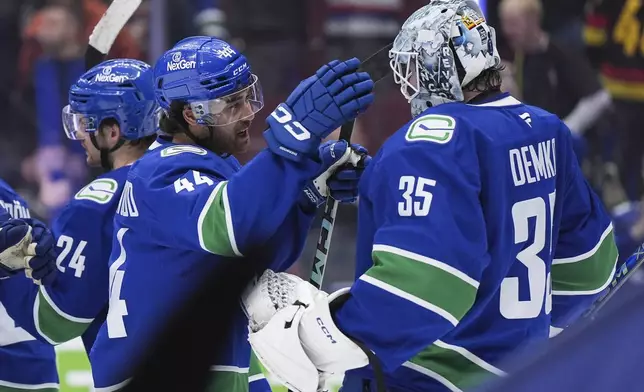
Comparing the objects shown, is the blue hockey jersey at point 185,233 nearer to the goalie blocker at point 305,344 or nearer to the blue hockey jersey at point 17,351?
the goalie blocker at point 305,344

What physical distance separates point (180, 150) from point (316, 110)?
39 cm

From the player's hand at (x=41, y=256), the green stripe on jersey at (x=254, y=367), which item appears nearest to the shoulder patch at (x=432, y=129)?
the green stripe on jersey at (x=254, y=367)

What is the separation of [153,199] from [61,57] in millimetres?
3988

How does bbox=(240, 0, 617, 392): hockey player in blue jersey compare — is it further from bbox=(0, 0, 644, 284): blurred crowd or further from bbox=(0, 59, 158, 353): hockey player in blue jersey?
bbox=(0, 0, 644, 284): blurred crowd

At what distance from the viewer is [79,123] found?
3.42 meters

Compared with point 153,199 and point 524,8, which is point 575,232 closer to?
point 153,199

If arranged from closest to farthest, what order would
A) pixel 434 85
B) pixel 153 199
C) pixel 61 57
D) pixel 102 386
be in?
pixel 434 85, pixel 153 199, pixel 102 386, pixel 61 57

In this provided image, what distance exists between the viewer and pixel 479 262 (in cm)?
236

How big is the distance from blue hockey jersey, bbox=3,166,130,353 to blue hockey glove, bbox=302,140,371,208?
60 centimetres

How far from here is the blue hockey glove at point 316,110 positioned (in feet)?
8.56

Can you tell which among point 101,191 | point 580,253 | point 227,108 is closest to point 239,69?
point 227,108

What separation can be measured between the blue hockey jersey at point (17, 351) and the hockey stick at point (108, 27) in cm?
59

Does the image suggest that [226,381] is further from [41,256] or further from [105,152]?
[105,152]

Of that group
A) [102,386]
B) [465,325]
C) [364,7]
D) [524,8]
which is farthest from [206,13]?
[465,325]
